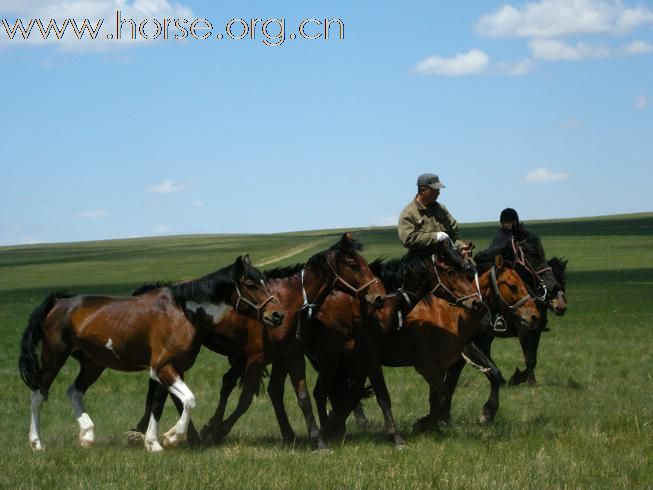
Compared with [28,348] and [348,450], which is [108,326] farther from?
[348,450]

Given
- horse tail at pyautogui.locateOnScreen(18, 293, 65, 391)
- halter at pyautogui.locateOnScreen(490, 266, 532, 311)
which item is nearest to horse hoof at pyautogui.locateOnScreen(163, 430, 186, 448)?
horse tail at pyautogui.locateOnScreen(18, 293, 65, 391)

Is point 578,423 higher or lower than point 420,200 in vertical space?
lower

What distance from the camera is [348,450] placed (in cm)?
1101

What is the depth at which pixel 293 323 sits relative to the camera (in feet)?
38.3

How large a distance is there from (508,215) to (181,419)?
17.6ft

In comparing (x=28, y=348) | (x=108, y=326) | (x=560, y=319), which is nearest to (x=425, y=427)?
(x=108, y=326)

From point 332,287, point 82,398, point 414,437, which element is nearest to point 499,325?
point 414,437

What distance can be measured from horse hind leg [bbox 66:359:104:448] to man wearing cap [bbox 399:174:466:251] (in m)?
3.66

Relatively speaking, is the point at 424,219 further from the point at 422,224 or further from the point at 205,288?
the point at 205,288

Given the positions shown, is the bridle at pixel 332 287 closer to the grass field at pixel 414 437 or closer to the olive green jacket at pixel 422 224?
→ the olive green jacket at pixel 422 224

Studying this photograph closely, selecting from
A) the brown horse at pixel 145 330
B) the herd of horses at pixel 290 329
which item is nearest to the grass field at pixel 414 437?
the herd of horses at pixel 290 329

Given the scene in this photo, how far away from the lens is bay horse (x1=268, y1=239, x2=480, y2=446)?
11.8 metres

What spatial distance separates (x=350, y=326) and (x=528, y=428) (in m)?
2.26

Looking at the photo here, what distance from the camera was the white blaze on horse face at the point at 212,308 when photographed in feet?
37.5
